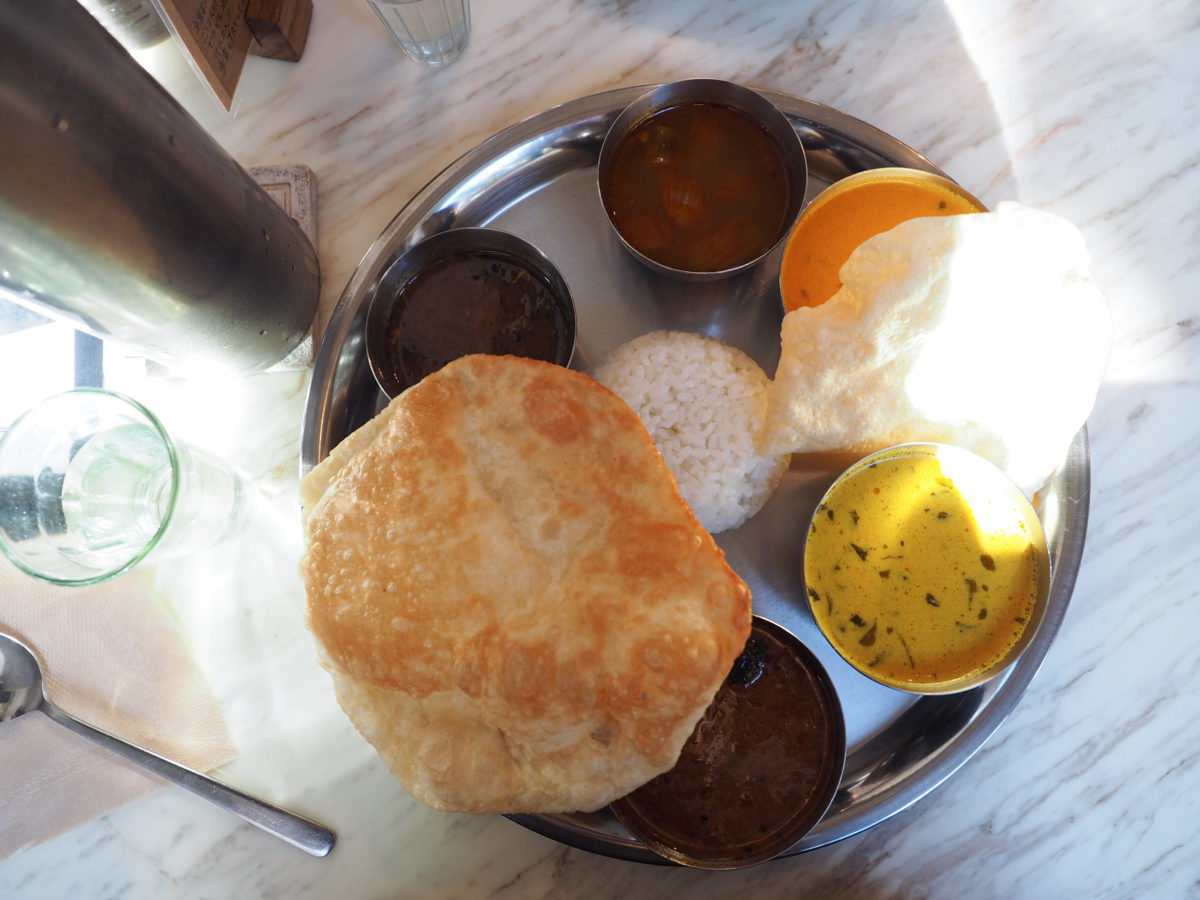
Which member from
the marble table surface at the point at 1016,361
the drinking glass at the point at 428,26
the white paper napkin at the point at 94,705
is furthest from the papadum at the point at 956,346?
the white paper napkin at the point at 94,705

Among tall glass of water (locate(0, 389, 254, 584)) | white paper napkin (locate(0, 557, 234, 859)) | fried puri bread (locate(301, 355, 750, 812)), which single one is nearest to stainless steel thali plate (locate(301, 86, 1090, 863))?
tall glass of water (locate(0, 389, 254, 584))

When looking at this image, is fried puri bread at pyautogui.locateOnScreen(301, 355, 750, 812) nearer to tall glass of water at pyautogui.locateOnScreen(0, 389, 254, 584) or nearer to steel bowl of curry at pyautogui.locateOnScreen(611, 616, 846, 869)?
steel bowl of curry at pyautogui.locateOnScreen(611, 616, 846, 869)

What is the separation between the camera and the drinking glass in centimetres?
193

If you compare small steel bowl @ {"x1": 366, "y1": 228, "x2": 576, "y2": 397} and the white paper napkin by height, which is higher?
small steel bowl @ {"x1": 366, "y1": 228, "x2": 576, "y2": 397}

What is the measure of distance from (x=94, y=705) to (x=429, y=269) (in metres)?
1.42

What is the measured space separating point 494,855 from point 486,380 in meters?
1.25

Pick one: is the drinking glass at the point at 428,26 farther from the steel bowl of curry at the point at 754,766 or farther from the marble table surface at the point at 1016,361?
the steel bowl of curry at the point at 754,766

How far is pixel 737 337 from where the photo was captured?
2.02 meters

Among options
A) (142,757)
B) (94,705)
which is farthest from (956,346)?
(94,705)

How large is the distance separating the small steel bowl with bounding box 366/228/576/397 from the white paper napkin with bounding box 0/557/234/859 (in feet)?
2.97

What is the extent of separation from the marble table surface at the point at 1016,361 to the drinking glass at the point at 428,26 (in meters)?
0.05

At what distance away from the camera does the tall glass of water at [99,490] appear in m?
1.60

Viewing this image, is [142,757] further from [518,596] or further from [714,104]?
[714,104]

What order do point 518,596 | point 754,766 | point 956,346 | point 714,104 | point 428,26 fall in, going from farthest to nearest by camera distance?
1. point 428,26
2. point 714,104
3. point 956,346
4. point 754,766
5. point 518,596
